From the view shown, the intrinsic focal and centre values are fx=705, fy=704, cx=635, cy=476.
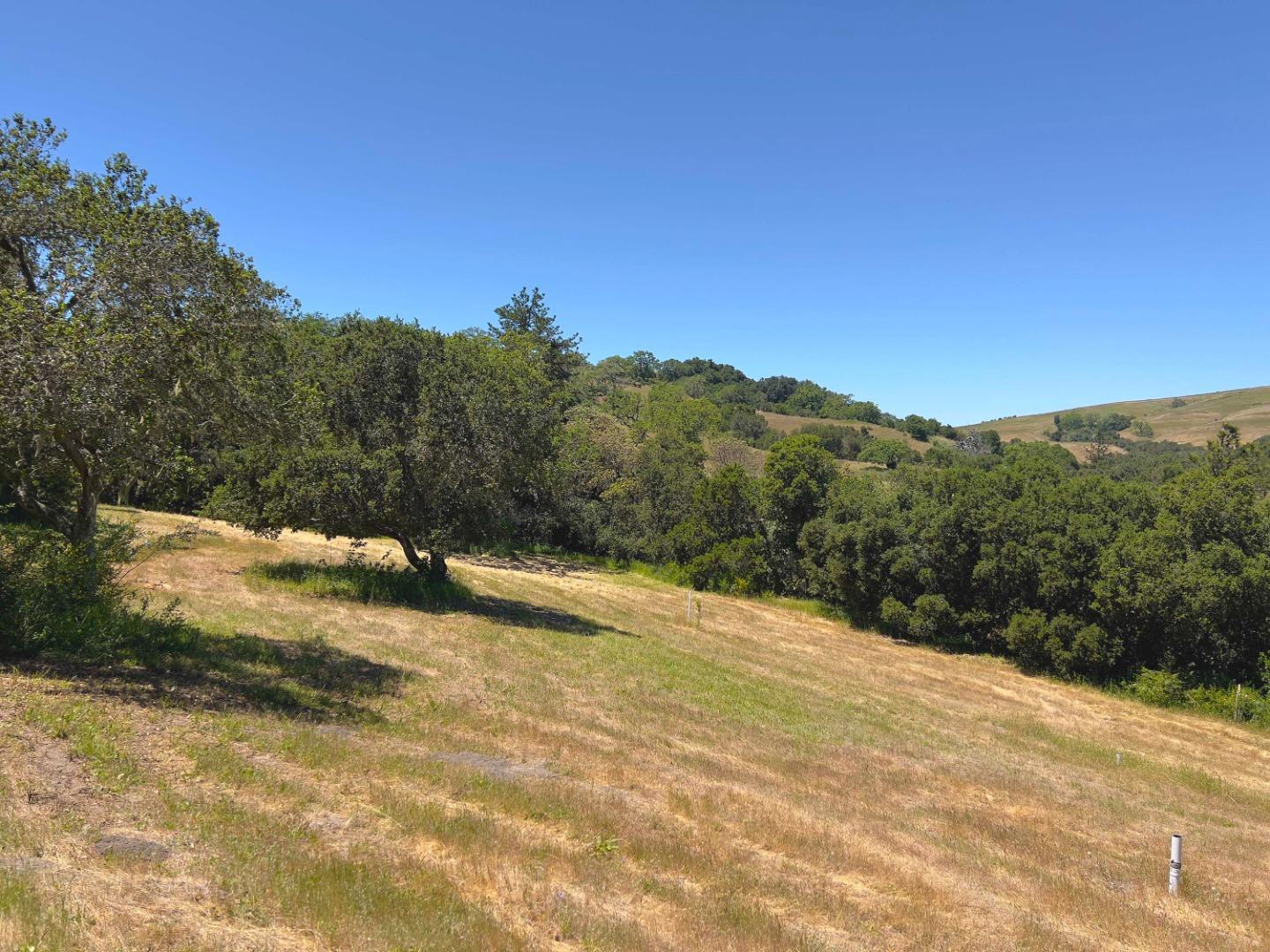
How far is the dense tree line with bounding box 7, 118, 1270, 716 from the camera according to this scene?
990 centimetres

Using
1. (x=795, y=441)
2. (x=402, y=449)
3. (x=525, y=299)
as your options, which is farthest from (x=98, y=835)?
(x=525, y=299)

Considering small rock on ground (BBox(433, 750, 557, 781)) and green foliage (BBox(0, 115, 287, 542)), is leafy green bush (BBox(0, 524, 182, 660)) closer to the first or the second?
green foliage (BBox(0, 115, 287, 542))

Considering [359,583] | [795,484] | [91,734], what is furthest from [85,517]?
[795,484]

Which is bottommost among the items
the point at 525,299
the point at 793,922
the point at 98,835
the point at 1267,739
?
the point at 1267,739

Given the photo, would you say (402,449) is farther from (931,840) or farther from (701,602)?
(701,602)

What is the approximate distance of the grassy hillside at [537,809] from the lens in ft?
18.6

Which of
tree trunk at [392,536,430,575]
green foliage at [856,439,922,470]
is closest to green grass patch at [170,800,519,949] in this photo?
tree trunk at [392,536,430,575]

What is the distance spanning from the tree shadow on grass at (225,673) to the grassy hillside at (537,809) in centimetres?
8

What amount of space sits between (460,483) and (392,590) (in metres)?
4.20

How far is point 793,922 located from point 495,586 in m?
25.2

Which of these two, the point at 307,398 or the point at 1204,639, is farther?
the point at 1204,639

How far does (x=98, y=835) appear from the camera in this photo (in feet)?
19.4

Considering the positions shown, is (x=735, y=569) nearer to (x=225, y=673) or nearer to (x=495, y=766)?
(x=495, y=766)

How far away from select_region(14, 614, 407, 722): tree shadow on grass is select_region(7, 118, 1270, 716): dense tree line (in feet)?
2.55
